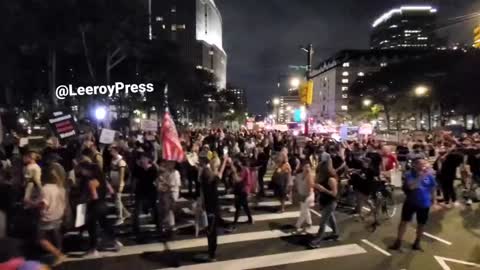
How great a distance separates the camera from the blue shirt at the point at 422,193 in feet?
30.2

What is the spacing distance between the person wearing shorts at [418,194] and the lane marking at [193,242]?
2.07m

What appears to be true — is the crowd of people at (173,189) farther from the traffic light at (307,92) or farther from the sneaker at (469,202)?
the traffic light at (307,92)

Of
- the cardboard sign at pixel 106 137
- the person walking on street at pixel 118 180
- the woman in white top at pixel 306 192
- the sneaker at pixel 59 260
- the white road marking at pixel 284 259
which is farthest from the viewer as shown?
the cardboard sign at pixel 106 137

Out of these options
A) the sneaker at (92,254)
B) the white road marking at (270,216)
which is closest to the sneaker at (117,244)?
the sneaker at (92,254)

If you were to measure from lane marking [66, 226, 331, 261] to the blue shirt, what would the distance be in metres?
2.31

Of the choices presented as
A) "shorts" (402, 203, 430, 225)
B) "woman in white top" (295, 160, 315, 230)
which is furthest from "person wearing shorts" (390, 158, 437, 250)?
"woman in white top" (295, 160, 315, 230)

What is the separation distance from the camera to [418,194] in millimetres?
9211

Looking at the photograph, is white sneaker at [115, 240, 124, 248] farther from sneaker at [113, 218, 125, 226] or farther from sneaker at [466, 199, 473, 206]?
sneaker at [466, 199, 473, 206]

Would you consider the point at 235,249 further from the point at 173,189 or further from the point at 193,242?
the point at 173,189

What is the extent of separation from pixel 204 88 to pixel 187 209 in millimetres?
64917

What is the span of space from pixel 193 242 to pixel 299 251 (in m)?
2.04

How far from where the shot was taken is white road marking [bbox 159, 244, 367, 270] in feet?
27.7

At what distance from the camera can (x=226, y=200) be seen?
1489cm

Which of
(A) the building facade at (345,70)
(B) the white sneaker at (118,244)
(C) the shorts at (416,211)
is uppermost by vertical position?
(A) the building facade at (345,70)
